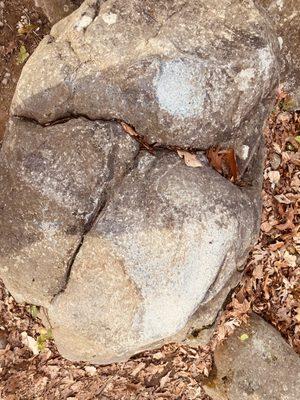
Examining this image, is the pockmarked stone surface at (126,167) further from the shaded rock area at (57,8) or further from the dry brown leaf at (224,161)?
the shaded rock area at (57,8)

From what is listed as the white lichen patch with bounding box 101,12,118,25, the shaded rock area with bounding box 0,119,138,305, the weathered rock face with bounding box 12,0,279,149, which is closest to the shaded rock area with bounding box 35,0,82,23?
the weathered rock face with bounding box 12,0,279,149

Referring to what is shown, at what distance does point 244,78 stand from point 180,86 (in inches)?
26.2

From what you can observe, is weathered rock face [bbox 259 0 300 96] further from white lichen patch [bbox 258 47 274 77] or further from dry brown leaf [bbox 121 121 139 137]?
dry brown leaf [bbox 121 121 139 137]

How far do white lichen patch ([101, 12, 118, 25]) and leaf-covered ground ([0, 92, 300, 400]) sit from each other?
2.80 metres

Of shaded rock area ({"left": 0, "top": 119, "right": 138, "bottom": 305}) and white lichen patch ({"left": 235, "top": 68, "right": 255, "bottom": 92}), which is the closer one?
shaded rock area ({"left": 0, "top": 119, "right": 138, "bottom": 305})

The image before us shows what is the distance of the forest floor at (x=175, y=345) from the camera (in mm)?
6172

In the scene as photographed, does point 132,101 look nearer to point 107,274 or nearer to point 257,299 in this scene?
point 107,274

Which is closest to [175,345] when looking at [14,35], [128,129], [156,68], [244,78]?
[128,129]

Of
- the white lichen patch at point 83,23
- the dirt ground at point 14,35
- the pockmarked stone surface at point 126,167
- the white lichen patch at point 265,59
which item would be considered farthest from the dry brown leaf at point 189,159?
the dirt ground at point 14,35

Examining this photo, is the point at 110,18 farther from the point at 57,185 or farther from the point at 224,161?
the point at 224,161

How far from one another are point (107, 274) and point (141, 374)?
2.92 metres

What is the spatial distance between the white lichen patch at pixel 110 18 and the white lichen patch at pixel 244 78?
1.20m

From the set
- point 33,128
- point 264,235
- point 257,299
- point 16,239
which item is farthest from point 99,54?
point 257,299

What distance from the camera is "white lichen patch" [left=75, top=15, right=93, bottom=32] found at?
14.3 feet
